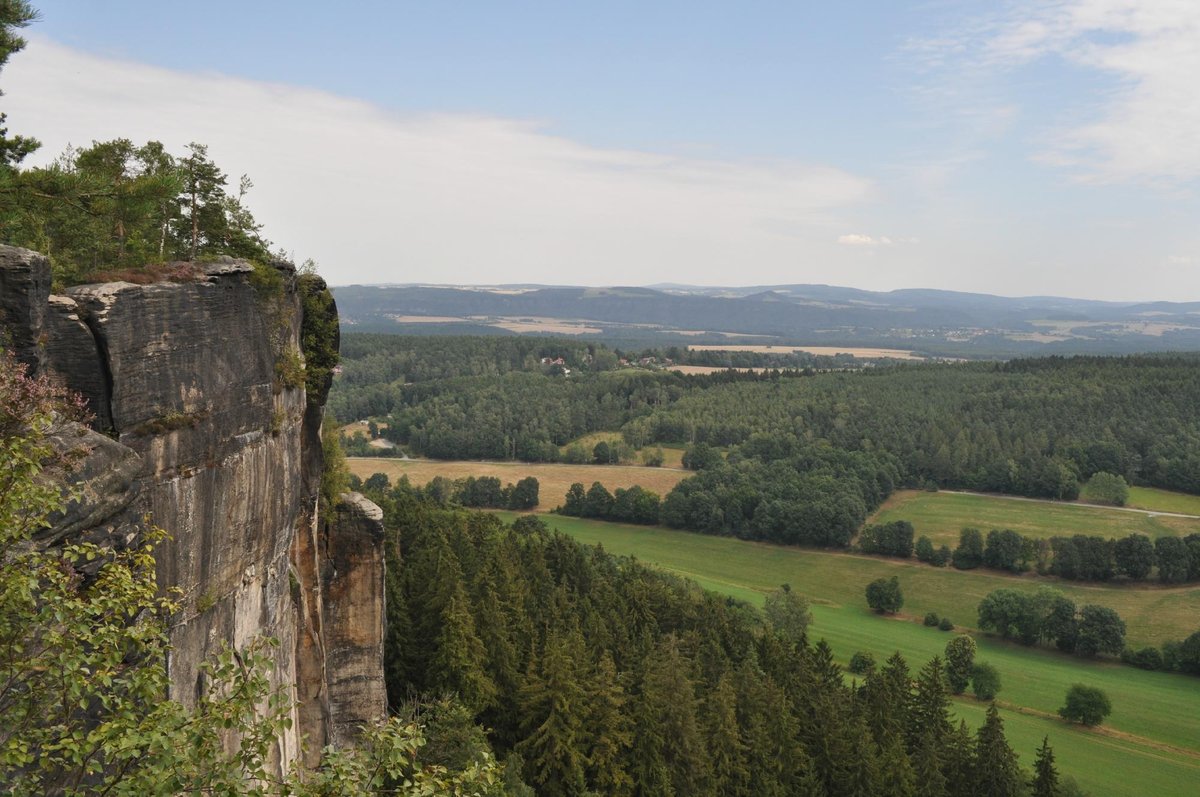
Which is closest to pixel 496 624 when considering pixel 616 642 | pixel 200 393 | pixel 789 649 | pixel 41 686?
pixel 616 642

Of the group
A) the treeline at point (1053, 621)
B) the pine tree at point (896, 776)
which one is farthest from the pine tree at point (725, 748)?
the treeline at point (1053, 621)

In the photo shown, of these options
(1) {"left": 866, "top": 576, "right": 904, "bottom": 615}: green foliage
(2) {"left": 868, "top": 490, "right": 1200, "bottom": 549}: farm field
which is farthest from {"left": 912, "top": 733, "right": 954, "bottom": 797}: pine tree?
(2) {"left": 868, "top": 490, "right": 1200, "bottom": 549}: farm field

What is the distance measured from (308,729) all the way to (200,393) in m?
13.9

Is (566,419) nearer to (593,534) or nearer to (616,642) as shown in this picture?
(593,534)

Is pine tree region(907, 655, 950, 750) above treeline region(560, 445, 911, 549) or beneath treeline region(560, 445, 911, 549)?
above

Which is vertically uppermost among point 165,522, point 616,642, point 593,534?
point 165,522

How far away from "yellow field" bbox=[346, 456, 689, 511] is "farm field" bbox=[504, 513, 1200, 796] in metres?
12.5

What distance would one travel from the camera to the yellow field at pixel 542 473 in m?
124

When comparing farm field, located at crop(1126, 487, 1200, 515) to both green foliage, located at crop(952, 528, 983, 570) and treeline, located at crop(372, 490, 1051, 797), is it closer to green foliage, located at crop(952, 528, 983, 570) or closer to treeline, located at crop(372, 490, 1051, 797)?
green foliage, located at crop(952, 528, 983, 570)

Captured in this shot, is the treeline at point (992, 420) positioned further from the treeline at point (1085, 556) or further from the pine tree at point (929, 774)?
the pine tree at point (929, 774)

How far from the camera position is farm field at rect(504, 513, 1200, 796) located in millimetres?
53531

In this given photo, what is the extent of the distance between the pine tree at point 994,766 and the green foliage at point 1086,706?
2116cm

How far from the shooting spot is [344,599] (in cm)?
2928

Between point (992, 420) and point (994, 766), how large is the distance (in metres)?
117
